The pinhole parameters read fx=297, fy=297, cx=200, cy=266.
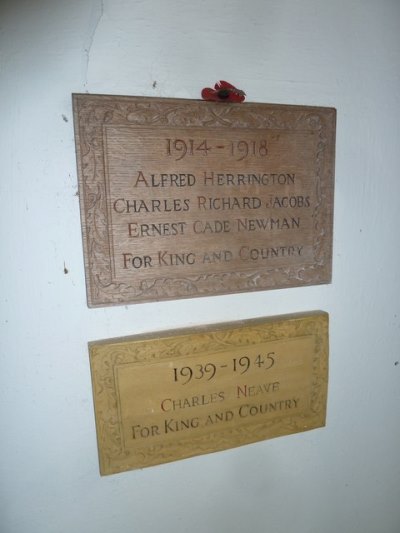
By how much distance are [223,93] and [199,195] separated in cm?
23

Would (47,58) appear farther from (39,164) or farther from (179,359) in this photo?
(179,359)

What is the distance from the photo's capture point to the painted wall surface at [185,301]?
2.10ft

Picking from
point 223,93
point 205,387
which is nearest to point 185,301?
point 205,387

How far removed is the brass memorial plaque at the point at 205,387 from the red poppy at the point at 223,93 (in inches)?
21.7

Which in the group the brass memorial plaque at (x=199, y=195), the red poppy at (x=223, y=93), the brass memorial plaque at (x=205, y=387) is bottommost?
the brass memorial plaque at (x=205, y=387)

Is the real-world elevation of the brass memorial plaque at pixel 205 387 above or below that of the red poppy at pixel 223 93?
below

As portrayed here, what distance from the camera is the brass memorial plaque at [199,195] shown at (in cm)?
66

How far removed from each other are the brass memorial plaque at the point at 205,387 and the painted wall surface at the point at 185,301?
5 cm

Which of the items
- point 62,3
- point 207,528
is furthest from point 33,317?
point 207,528

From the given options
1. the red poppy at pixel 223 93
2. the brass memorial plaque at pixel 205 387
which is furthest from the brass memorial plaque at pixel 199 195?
the brass memorial plaque at pixel 205 387

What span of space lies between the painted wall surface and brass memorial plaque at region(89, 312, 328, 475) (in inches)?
1.9

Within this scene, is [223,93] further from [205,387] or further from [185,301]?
[205,387]

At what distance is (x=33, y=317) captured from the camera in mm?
690

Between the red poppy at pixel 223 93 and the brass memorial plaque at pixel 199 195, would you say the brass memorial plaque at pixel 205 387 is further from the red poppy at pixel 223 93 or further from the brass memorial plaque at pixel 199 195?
the red poppy at pixel 223 93
